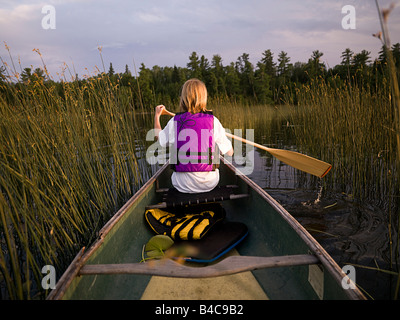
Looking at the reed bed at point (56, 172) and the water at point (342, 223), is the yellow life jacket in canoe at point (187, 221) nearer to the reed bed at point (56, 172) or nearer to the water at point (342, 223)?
the reed bed at point (56, 172)

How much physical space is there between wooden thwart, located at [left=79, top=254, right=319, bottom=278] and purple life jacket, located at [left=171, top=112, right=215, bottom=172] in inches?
48.2

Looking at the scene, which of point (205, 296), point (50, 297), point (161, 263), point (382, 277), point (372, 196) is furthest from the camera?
point (372, 196)

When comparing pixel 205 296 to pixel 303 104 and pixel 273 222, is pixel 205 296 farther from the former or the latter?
pixel 303 104

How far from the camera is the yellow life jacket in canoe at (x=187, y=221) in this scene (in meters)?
2.15

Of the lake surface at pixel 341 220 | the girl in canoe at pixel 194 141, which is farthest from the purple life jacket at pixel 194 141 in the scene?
the lake surface at pixel 341 220

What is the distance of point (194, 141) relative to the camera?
2.46 m

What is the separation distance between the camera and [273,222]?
6.96 ft

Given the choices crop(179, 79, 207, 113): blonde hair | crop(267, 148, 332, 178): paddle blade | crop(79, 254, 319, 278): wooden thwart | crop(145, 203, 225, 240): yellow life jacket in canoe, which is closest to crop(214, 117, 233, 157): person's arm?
crop(179, 79, 207, 113): blonde hair

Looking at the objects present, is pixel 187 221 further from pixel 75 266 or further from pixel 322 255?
pixel 322 255

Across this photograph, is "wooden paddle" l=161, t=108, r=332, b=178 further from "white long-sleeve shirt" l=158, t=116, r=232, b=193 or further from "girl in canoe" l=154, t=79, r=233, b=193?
"girl in canoe" l=154, t=79, r=233, b=193

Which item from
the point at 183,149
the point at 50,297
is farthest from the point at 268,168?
the point at 50,297

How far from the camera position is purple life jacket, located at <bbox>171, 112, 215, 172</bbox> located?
2.45 metres

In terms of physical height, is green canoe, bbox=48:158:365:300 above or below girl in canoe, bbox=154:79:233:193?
below
